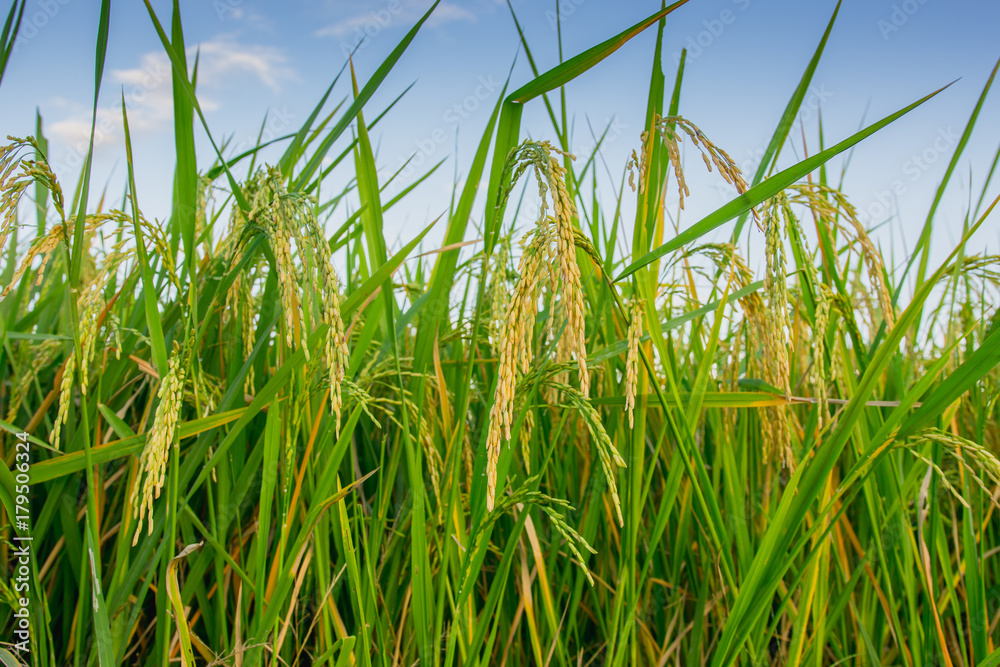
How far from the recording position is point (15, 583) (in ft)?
4.40

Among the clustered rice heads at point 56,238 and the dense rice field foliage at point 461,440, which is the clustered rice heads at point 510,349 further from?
the clustered rice heads at point 56,238

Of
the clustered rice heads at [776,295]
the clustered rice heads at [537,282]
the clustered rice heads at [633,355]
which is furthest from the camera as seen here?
the clustered rice heads at [776,295]

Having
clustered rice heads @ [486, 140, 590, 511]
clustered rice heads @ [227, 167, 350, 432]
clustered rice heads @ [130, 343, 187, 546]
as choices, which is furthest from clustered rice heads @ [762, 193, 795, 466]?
clustered rice heads @ [130, 343, 187, 546]

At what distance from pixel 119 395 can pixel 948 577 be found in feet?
7.34

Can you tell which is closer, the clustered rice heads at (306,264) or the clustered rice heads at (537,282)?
the clustered rice heads at (537,282)

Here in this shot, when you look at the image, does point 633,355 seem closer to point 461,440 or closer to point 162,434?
point 461,440

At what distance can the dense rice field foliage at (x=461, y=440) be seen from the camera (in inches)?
43.8

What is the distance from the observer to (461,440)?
121cm

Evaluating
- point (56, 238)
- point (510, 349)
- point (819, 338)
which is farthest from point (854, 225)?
point (56, 238)

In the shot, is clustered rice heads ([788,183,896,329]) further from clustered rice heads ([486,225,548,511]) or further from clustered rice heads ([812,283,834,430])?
clustered rice heads ([486,225,548,511])

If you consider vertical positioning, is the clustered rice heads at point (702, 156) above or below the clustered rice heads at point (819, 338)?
above

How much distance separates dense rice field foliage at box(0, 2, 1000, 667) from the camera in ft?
3.65

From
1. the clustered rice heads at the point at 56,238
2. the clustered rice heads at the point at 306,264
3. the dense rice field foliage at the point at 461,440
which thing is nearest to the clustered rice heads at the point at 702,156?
the dense rice field foliage at the point at 461,440

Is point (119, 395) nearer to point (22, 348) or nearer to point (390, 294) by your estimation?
point (22, 348)
